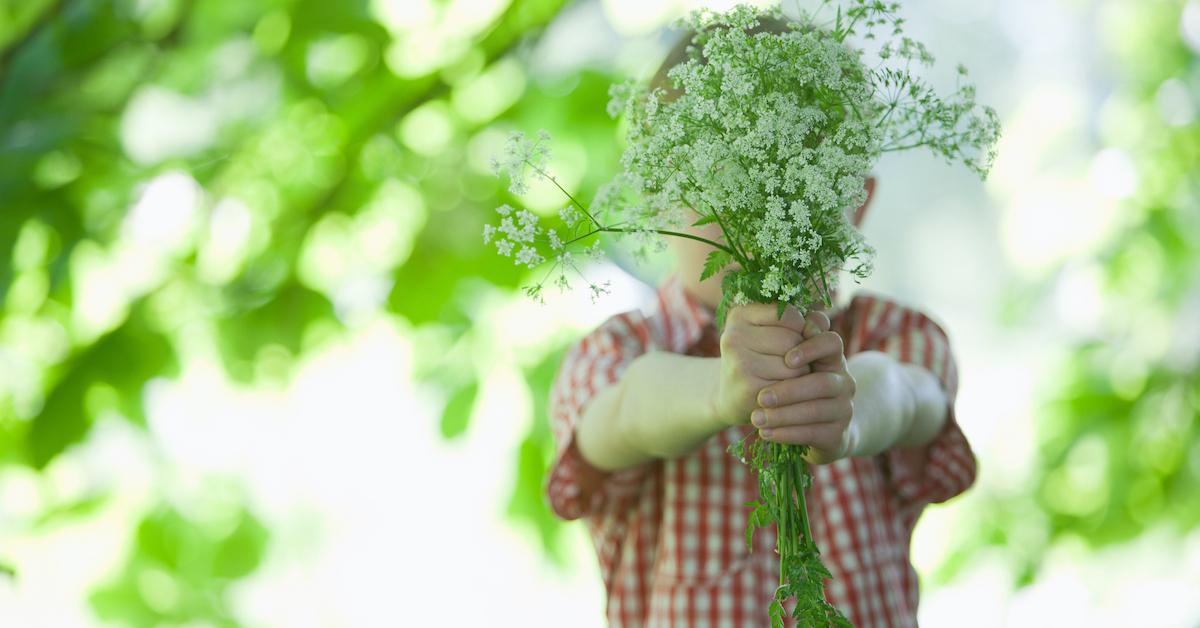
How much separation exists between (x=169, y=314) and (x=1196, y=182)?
124 centimetres

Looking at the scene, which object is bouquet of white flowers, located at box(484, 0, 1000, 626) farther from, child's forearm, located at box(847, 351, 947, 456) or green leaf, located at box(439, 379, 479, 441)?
green leaf, located at box(439, 379, 479, 441)

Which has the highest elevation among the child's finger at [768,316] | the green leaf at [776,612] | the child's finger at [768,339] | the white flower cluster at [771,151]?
the white flower cluster at [771,151]

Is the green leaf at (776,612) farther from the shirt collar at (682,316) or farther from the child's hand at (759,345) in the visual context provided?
the shirt collar at (682,316)

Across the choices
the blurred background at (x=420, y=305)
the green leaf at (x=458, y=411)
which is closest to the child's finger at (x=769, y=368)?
the blurred background at (x=420, y=305)

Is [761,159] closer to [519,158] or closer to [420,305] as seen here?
[519,158]

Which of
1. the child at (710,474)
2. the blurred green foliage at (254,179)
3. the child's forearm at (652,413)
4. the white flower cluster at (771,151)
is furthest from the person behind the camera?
the blurred green foliage at (254,179)

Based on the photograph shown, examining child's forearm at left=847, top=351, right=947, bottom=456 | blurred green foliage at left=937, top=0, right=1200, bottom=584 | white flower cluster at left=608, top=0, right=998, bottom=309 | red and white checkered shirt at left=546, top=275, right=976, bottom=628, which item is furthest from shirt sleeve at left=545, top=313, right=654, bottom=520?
blurred green foliage at left=937, top=0, right=1200, bottom=584

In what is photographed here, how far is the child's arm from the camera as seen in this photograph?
1.47 feet

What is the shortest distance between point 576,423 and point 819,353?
0.28 metres

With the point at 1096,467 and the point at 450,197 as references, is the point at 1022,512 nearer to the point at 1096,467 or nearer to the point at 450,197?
the point at 1096,467

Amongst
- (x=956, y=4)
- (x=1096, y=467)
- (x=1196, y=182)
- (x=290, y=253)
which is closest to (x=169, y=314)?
(x=290, y=253)

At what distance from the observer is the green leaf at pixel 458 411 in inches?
42.3

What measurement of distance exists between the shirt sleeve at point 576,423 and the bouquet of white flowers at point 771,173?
26cm

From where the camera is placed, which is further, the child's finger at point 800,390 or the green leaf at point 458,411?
the green leaf at point 458,411
